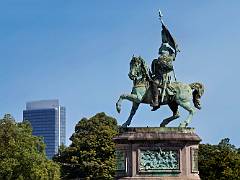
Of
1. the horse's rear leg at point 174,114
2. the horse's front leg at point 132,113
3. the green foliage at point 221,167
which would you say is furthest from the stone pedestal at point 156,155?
the green foliage at point 221,167

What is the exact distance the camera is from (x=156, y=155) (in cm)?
2688

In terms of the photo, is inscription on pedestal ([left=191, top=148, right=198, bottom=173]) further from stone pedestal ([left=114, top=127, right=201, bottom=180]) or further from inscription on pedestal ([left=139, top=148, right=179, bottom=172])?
inscription on pedestal ([left=139, top=148, right=179, bottom=172])

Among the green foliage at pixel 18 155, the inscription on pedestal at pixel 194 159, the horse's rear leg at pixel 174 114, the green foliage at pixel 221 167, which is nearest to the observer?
the inscription on pedestal at pixel 194 159

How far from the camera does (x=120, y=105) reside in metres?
27.8

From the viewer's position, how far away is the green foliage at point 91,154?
54875 millimetres

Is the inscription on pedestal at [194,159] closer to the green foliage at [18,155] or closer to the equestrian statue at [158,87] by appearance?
the equestrian statue at [158,87]

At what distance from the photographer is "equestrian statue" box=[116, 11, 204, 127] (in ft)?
91.8

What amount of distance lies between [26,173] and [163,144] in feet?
61.5

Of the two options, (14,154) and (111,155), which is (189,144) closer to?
(14,154)

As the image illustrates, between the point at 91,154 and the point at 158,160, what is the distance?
29.3 meters

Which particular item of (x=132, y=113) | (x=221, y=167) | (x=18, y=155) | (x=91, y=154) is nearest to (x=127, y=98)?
(x=132, y=113)

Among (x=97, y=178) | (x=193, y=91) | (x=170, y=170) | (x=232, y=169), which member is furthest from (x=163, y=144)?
(x=97, y=178)

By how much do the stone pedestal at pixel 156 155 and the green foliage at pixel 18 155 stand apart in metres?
16.8

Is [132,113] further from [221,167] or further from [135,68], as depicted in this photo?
[221,167]
